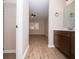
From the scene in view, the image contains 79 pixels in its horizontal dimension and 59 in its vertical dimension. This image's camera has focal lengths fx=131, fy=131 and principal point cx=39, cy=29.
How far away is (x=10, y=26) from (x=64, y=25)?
7.48 feet

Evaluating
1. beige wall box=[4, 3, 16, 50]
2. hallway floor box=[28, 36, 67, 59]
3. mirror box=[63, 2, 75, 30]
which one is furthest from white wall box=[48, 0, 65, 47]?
beige wall box=[4, 3, 16, 50]

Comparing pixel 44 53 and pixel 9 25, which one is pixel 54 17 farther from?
pixel 9 25

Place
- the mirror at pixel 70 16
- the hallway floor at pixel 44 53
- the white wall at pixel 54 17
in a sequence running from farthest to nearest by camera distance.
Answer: the white wall at pixel 54 17
the mirror at pixel 70 16
the hallway floor at pixel 44 53

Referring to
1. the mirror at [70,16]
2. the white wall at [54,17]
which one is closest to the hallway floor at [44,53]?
the white wall at [54,17]

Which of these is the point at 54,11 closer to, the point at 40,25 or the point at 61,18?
the point at 61,18

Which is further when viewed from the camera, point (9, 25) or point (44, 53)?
point (9, 25)

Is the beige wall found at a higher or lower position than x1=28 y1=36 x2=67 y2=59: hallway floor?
higher

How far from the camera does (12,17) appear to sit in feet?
14.3

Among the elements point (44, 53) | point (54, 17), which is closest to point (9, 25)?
point (44, 53)

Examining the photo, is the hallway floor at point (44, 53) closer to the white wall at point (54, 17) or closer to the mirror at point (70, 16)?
the white wall at point (54, 17)

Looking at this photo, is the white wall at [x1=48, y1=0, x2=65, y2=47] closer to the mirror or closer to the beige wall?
the mirror

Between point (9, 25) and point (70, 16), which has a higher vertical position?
point (70, 16)

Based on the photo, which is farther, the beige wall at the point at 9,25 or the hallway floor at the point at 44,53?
the beige wall at the point at 9,25

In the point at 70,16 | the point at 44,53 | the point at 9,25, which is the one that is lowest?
the point at 44,53
